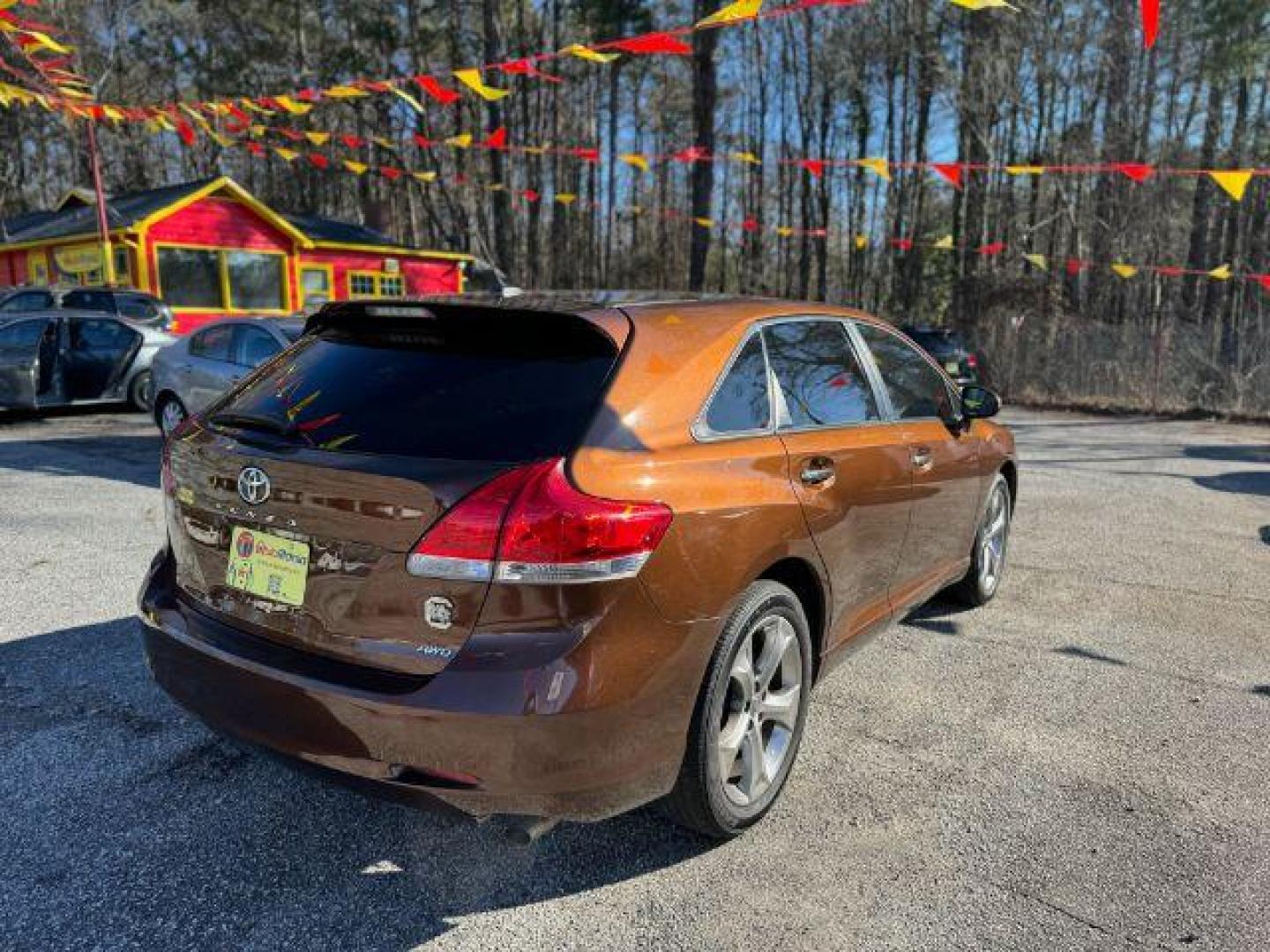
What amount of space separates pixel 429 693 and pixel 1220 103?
3270 cm

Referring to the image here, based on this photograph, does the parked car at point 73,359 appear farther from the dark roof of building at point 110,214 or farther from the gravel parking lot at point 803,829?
the dark roof of building at point 110,214

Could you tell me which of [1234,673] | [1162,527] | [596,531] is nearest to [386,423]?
[596,531]

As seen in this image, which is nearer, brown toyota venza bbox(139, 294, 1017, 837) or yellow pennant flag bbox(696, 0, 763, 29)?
brown toyota venza bbox(139, 294, 1017, 837)

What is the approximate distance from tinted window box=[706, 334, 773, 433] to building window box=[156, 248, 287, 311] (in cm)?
2239

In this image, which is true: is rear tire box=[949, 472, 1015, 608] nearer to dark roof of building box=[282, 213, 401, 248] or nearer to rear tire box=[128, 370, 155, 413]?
rear tire box=[128, 370, 155, 413]

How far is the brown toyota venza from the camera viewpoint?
2.16 metres

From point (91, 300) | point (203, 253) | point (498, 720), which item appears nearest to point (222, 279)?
point (203, 253)

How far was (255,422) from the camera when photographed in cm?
266

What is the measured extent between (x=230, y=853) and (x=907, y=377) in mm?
3145

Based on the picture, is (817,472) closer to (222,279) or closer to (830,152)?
(222,279)

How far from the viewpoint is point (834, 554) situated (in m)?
3.09

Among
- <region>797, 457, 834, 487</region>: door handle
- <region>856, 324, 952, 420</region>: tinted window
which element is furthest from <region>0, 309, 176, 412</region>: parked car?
<region>797, 457, 834, 487</region>: door handle

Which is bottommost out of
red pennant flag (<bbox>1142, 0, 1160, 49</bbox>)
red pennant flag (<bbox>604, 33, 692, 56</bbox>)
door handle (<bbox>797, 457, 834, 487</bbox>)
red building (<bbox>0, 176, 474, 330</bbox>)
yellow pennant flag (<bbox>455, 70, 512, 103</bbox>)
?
door handle (<bbox>797, 457, 834, 487</bbox>)

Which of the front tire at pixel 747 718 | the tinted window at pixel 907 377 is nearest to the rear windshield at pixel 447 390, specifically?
the front tire at pixel 747 718
